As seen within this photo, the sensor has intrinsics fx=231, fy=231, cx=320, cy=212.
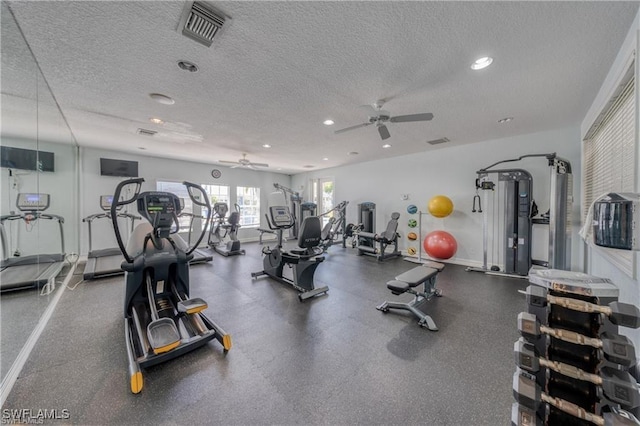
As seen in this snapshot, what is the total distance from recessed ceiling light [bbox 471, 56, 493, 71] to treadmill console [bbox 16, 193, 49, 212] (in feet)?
15.2

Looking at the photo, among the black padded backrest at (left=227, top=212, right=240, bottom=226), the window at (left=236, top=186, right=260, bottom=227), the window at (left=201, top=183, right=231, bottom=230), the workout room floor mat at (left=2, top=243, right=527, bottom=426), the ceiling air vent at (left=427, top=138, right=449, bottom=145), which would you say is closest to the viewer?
the workout room floor mat at (left=2, top=243, right=527, bottom=426)

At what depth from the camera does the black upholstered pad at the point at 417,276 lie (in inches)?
107

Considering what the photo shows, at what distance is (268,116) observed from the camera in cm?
343

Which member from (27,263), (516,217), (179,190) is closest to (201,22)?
(27,263)

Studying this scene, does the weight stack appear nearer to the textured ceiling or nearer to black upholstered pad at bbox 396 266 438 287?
black upholstered pad at bbox 396 266 438 287

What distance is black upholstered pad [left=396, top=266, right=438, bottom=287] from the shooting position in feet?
8.94

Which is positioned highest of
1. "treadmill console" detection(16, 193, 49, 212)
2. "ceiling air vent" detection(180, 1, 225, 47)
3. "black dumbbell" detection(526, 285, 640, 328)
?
"ceiling air vent" detection(180, 1, 225, 47)

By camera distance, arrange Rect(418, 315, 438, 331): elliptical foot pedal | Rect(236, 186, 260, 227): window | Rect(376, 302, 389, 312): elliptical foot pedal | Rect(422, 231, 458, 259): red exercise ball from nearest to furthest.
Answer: Rect(418, 315, 438, 331): elliptical foot pedal, Rect(376, 302, 389, 312): elliptical foot pedal, Rect(422, 231, 458, 259): red exercise ball, Rect(236, 186, 260, 227): window

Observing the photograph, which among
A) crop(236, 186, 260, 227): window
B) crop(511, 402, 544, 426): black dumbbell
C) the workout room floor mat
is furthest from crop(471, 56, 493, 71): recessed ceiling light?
crop(236, 186, 260, 227): window

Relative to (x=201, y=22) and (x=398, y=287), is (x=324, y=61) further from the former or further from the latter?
(x=398, y=287)

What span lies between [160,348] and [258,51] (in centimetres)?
262

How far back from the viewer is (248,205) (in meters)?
8.56

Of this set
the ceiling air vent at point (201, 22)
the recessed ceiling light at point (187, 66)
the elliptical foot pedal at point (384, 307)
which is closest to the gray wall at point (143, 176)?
the recessed ceiling light at point (187, 66)

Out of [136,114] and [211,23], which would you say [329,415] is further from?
[136,114]
